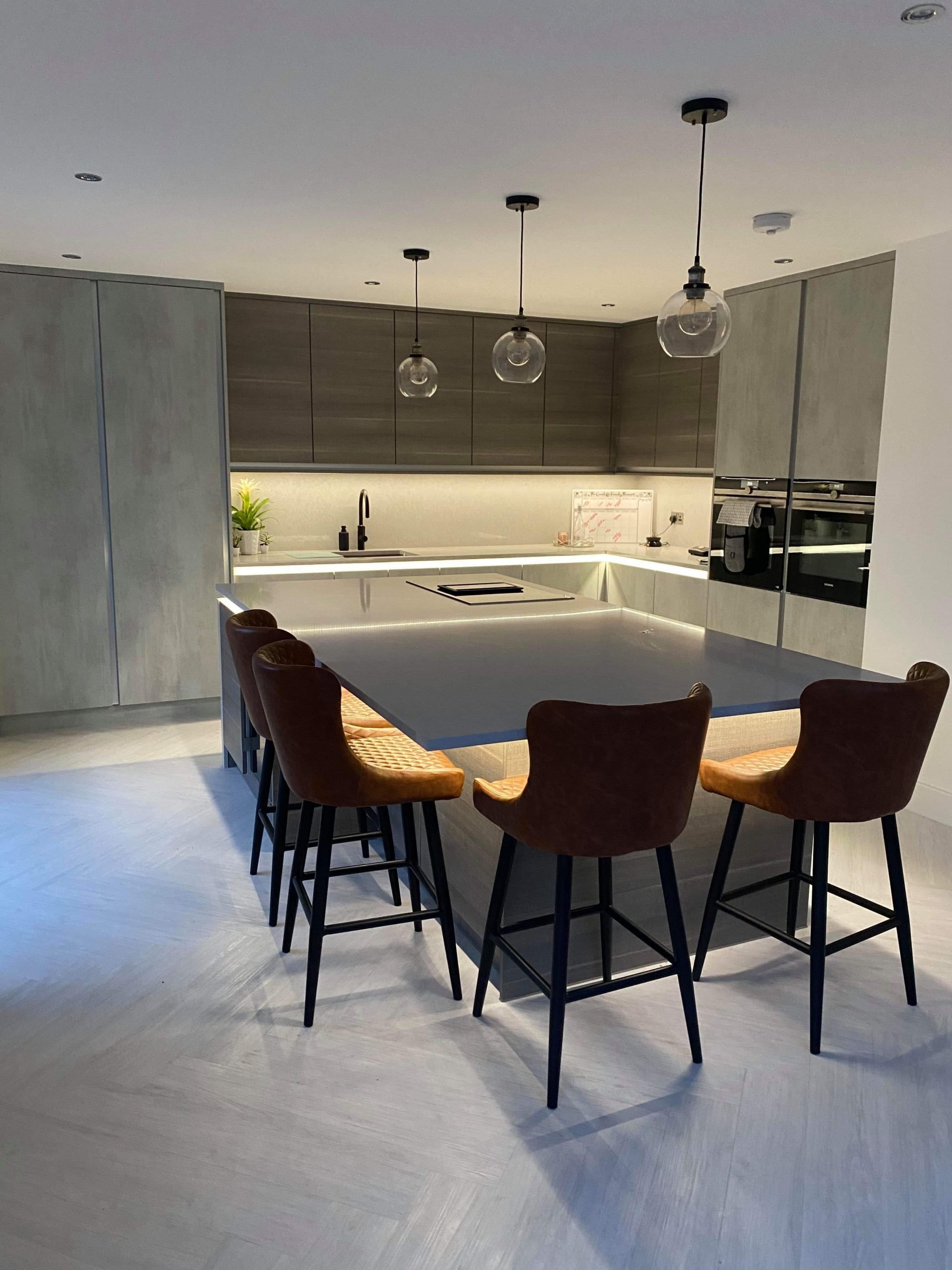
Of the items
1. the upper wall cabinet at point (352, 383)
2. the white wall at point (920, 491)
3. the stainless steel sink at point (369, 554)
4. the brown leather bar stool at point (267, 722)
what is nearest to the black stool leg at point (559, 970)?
the brown leather bar stool at point (267, 722)

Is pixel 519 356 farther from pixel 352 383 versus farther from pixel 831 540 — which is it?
pixel 352 383

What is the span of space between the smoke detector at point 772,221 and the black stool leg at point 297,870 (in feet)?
9.41

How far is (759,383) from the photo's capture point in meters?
5.19

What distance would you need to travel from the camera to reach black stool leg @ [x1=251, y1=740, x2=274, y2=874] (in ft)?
11.3

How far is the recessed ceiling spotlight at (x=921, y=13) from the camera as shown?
2084mm

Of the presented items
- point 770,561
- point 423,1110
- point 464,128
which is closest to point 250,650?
point 423,1110

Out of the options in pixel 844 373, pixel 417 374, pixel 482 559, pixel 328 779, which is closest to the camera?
pixel 328 779

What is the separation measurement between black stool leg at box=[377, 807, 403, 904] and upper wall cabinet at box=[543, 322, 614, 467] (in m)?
4.20

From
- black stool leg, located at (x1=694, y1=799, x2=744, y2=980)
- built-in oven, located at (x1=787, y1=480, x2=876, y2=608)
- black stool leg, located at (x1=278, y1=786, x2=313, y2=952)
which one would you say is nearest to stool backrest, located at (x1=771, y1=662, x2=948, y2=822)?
black stool leg, located at (x1=694, y1=799, x2=744, y2=980)

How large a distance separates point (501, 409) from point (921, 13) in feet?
15.1

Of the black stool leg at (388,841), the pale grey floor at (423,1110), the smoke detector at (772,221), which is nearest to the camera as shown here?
the pale grey floor at (423,1110)

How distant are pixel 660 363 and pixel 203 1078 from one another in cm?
534

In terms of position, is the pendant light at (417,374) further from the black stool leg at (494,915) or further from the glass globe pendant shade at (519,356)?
the black stool leg at (494,915)

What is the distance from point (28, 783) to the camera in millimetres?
4535
